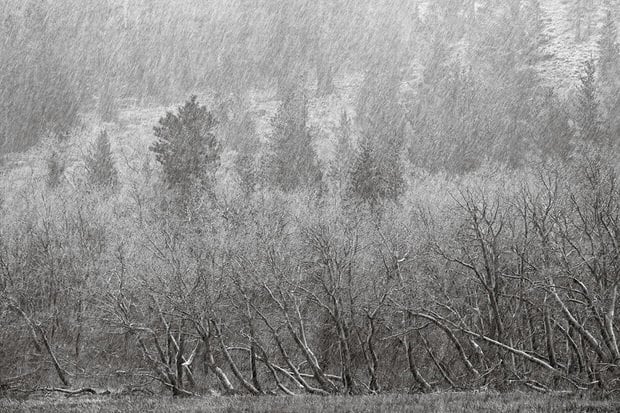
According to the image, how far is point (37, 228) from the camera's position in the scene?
109ft

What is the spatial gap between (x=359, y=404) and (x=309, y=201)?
22.1 m

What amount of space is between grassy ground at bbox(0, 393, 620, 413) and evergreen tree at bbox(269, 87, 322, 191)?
2551 centimetres

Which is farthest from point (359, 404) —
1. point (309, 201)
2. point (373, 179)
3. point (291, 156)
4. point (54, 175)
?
point (54, 175)

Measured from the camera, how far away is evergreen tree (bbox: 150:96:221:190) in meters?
39.5

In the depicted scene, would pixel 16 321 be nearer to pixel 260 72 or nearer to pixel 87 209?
pixel 87 209

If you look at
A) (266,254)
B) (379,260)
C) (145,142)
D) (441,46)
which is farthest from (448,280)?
(145,142)

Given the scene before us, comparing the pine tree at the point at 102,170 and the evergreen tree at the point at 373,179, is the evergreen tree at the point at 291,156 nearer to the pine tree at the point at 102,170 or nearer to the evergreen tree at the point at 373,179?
the evergreen tree at the point at 373,179

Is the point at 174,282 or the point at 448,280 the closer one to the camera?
the point at 174,282

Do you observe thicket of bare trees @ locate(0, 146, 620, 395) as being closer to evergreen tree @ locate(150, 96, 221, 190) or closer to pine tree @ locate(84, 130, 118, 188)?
evergreen tree @ locate(150, 96, 221, 190)

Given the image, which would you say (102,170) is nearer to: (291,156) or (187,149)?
(187,149)

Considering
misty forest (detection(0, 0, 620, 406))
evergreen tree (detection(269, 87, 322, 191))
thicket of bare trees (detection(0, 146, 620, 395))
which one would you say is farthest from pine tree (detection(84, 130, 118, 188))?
evergreen tree (detection(269, 87, 322, 191))

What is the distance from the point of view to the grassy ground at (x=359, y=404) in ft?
39.3

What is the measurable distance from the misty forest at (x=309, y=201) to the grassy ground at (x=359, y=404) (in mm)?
1254

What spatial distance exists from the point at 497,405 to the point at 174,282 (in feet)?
38.8
